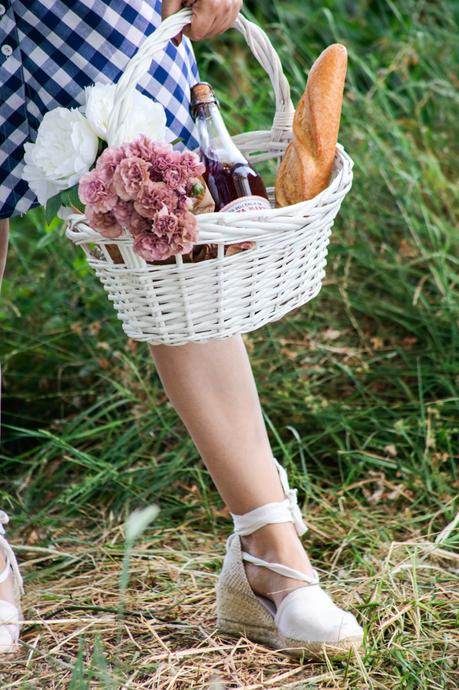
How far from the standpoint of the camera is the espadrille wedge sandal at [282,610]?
4.78 ft

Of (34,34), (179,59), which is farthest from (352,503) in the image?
(34,34)

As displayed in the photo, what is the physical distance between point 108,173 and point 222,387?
Result: 17.8 inches

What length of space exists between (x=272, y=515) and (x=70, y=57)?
76cm

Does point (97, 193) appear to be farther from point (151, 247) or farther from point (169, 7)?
point (169, 7)

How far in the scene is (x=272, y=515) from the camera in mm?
1511

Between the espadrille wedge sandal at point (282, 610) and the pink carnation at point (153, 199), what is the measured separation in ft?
1.93

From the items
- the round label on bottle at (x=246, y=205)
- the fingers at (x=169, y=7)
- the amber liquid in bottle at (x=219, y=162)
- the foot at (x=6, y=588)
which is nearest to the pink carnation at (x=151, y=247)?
the round label on bottle at (x=246, y=205)

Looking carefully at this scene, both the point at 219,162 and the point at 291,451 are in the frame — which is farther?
the point at 291,451

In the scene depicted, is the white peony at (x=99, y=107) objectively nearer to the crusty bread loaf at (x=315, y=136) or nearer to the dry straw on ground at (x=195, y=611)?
the crusty bread loaf at (x=315, y=136)

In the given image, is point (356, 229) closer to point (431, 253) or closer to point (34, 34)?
point (431, 253)

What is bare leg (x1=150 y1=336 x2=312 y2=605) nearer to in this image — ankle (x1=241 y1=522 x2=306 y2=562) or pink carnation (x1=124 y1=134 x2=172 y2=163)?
ankle (x1=241 y1=522 x2=306 y2=562)

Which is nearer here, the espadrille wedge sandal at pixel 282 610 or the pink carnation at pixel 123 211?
the pink carnation at pixel 123 211

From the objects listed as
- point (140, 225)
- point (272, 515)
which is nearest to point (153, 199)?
point (140, 225)

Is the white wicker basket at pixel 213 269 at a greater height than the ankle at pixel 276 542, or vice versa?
the white wicker basket at pixel 213 269
